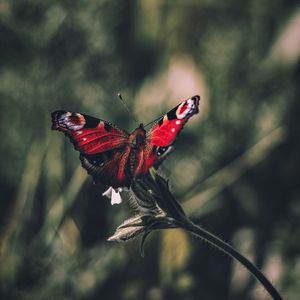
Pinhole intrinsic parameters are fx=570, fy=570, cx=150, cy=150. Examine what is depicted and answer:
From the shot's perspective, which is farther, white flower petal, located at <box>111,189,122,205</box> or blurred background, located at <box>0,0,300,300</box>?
blurred background, located at <box>0,0,300,300</box>

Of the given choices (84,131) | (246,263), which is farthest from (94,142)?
(246,263)

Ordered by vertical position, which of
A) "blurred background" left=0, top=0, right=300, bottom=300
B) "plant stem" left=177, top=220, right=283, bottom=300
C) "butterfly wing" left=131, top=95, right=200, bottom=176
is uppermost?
"blurred background" left=0, top=0, right=300, bottom=300

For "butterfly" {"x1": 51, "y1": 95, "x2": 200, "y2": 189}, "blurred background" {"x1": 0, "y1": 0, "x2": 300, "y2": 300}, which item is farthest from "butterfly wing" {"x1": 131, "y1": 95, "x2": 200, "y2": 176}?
"blurred background" {"x1": 0, "y1": 0, "x2": 300, "y2": 300}

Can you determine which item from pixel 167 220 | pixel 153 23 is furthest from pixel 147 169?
pixel 153 23

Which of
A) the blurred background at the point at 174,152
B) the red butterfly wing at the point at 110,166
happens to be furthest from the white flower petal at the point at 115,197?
the blurred background at the point at 174,152

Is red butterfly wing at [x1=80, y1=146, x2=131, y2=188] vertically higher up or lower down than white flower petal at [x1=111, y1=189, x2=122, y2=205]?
higher up

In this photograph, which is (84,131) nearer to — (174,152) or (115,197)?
(115,197)

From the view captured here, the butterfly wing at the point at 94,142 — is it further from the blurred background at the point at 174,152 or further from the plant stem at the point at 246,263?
the blurred background at the point at 174,152

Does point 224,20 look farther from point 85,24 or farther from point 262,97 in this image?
point 85,24

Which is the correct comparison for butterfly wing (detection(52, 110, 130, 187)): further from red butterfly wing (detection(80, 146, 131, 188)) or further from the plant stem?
the plant stem
